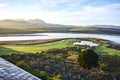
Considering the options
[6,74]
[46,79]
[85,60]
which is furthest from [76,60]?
[6,74]

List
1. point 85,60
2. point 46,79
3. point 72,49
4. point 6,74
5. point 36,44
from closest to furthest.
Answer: point 6,74 → point 46,79 → point 85,60 → point 72,49 → point 36,44

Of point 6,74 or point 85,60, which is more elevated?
point 6,74

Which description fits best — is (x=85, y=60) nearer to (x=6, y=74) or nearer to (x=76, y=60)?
(x=76, y=60)

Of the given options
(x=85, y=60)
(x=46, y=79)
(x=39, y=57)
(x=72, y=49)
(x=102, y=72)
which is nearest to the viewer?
(x=46, y=79)

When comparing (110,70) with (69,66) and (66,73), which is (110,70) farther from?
(66,73)

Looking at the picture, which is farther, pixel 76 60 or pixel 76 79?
pixel 76 60

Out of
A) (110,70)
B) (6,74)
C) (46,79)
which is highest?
(6,74)
